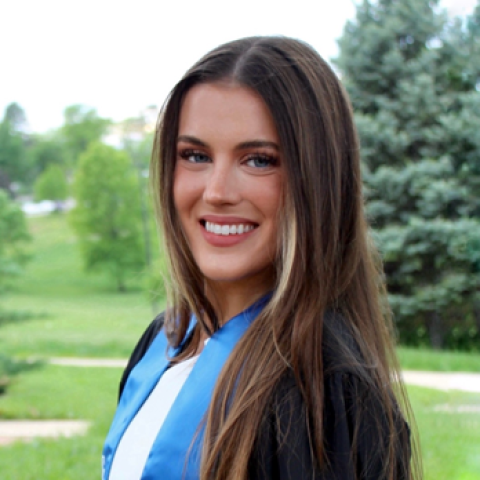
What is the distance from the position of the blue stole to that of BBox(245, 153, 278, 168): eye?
26cm

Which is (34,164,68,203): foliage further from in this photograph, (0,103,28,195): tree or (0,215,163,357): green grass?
(0,103,28,195): tree

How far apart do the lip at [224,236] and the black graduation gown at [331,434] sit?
0.28 meters

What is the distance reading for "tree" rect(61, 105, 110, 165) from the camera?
4322cm

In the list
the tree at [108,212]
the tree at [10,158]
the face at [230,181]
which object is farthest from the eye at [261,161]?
the tree at [108,212]

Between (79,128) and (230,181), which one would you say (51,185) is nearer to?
(79,128)

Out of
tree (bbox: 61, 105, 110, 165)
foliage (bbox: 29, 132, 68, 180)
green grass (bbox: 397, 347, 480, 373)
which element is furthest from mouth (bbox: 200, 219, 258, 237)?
tree (bbox: 61, 105, 110, 165)

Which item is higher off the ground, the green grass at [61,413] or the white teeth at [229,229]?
the white teeth at [229,229]

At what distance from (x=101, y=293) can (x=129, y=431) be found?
2823 cm

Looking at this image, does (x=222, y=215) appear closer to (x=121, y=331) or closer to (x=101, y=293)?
(x=121, y=331)

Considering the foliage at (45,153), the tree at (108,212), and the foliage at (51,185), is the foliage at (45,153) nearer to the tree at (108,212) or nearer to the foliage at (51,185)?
the foliage at (51,185)

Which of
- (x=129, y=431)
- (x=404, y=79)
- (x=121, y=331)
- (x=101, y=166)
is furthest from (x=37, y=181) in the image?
(x=129, y=431)

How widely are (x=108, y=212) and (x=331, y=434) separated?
94.7 ft

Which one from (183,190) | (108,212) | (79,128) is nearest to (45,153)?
(79,128)

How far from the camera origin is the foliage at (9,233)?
6516mm
